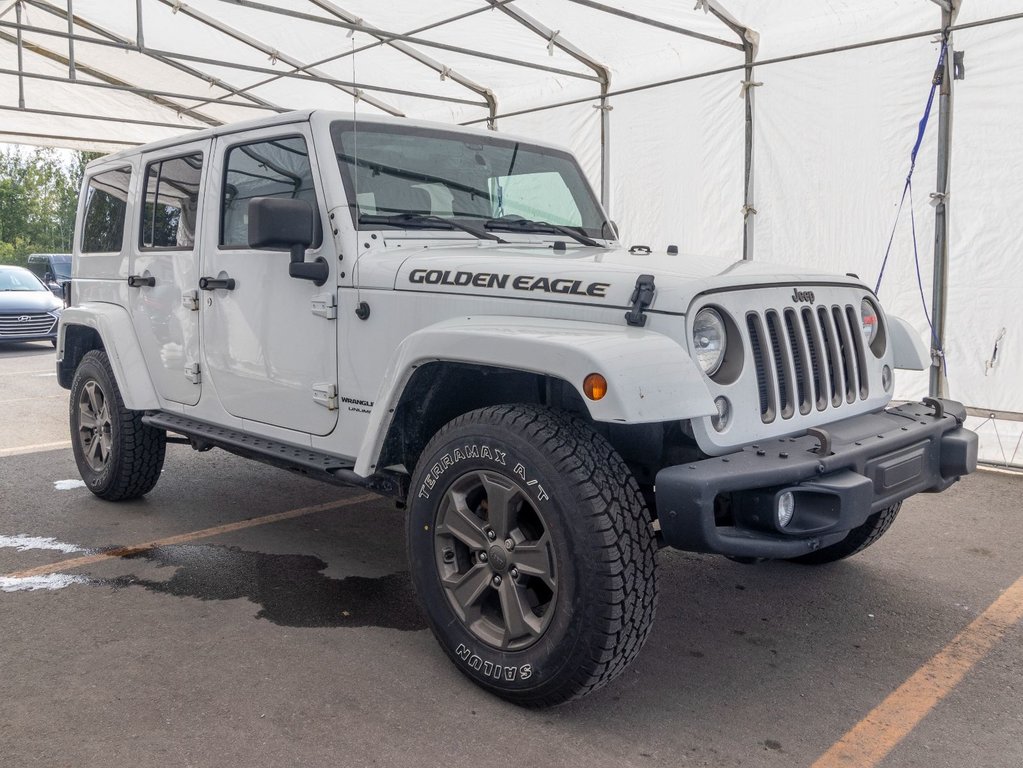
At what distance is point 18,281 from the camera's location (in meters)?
15.1

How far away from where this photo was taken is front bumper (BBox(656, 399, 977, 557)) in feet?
8.07

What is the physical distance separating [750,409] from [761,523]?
38 cm

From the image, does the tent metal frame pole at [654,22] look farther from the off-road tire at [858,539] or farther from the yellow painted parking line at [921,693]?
the yellow painted parking line at [921,693]

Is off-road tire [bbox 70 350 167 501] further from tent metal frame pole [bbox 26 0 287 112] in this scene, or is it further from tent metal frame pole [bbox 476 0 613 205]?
tent metal frame pole [bbox 26 0 287 112]

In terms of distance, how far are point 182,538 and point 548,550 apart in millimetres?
2582

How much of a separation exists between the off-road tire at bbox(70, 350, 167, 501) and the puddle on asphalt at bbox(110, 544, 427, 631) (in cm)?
78

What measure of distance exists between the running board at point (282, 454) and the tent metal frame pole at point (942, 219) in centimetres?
497

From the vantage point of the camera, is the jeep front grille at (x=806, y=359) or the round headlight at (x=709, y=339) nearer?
the round headlight at (x=709, y=339)

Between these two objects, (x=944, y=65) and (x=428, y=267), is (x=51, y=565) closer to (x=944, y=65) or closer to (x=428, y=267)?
(x=428, y=267)

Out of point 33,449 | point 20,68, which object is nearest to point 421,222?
point 33,449

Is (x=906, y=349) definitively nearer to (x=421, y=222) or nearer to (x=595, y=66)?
(x=421, y=222)

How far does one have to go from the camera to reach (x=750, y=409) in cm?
278

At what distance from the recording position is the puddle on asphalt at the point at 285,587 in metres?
3.52

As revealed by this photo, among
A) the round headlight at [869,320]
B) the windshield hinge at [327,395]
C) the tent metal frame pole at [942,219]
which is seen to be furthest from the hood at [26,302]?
the round headlight at [869,320]
